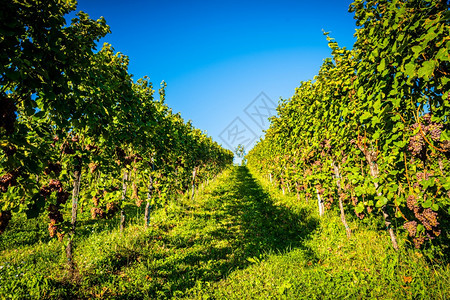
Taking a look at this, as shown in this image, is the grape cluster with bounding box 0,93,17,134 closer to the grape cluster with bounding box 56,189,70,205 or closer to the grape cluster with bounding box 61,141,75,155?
the grape cluster with bounding box 56,189,70,205

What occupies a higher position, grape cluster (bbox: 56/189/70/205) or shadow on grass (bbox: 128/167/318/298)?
grape cluster (bbox: 56/189/70/205)

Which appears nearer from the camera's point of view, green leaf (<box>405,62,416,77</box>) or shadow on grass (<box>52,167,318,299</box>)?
green leaf (<box>405,62,416,77</box>)

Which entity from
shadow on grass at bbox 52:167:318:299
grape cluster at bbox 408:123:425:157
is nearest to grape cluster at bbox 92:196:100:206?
shadow on grass at bbox 52:167:318:299

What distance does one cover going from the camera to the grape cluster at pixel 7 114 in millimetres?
1579

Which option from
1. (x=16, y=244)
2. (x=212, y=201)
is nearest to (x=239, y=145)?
(x=212, y=201)

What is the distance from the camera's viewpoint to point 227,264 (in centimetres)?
523

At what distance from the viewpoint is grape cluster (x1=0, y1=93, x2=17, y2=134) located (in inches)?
62.2

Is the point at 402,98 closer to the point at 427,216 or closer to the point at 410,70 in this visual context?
the point at 410,70

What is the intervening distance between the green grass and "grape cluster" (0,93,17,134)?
13.2ft

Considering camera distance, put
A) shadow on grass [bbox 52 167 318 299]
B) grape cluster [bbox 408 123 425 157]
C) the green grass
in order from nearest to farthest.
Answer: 1. grape cluster [bbox 408 123 425 157]
2. the green grass
3. shadow on grass [bbox 52 167 318 299]

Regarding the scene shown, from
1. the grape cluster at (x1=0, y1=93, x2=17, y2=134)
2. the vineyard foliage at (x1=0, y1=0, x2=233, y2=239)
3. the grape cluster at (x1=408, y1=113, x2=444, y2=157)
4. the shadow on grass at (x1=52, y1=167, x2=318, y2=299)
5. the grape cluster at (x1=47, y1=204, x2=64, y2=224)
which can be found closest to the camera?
the grape cluster at (x1=0, y1=93, x2=17, y2=134)

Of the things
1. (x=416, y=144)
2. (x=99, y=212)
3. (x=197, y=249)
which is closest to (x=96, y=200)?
(x=99, y=212)

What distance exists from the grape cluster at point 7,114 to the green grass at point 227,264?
13.2 ft

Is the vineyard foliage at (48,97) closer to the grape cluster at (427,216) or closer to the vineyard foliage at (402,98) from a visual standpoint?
the vineyard foliage at (402,98)
